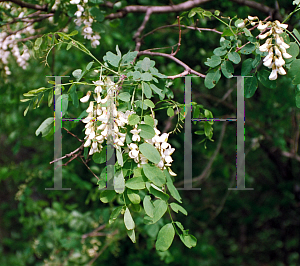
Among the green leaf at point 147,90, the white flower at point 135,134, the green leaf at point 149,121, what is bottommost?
the white flower at point 135,134

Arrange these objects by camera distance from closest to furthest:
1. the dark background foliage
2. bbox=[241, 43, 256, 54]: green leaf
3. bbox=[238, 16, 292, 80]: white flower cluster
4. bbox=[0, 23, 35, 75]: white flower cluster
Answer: bbox=[238, 16, 292, 80]: white flower cluster
bbox=[241, 43, 256, 54]: green leaf
bbox=[0, 23, 35, 75]: white flower cluster
the dark background foliage

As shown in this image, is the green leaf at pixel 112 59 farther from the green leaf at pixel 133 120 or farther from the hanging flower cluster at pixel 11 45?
the hanging flower cluster at pixel 11 45

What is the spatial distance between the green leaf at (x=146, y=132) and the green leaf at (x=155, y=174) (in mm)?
58

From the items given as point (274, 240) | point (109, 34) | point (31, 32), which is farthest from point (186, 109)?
point (274, 240)

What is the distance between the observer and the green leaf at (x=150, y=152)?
0.58 metres

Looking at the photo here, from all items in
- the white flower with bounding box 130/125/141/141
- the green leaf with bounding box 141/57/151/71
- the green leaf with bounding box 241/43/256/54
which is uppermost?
the green leaf with bounding box 241/43/256/54

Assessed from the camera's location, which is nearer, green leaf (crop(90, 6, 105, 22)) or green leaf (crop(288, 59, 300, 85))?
green leaf (crop(288, 59, 300, 85))

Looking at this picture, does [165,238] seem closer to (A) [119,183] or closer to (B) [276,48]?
(A) [119,183]

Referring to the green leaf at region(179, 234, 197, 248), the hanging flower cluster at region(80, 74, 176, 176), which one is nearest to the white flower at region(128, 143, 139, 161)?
the hanging flower cluster at region(80, 74, 176, 176)

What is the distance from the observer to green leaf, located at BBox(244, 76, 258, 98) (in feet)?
2.34

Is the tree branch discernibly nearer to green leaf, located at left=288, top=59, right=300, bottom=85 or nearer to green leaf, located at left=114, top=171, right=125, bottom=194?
green leaf, located at left=288, top=59, right=300, bottom=85

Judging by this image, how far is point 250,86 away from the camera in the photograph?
2.35 ft

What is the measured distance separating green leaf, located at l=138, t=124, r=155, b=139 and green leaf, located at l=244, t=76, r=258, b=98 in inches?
10.7

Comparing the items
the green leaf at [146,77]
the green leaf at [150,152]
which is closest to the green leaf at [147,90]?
the green leaf at [146,77]
